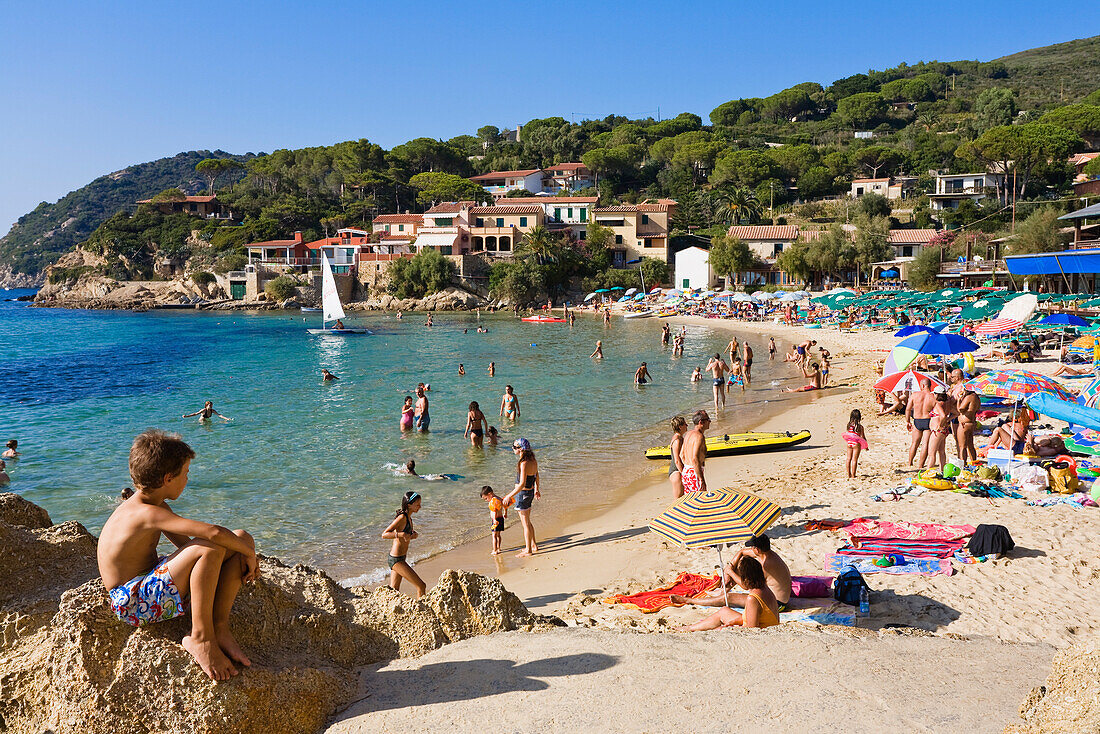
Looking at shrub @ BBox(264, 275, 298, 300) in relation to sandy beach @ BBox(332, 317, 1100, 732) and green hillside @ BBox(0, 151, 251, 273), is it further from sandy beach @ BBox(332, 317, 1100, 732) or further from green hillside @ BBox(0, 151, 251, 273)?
green hillside @ BBox(0, 151, 251, 273)

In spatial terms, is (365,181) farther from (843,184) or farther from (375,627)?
(375,627)

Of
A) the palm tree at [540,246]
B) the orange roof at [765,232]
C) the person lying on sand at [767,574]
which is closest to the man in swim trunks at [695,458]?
the person lying on sand at [767,574]

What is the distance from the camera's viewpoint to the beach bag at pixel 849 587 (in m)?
6.88

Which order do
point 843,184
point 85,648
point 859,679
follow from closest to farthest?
A: point 85,648 → point 859,679 → point 843,184

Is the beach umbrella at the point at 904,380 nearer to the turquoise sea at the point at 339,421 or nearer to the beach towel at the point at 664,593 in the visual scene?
the turquoise sea at the point at 339,421

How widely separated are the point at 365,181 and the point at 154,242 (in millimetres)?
26469

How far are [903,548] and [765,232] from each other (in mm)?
55950

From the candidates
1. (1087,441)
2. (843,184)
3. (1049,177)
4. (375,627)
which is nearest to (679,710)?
(375,627)

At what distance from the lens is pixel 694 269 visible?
203 feet

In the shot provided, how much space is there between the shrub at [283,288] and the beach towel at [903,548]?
70282 millimetres

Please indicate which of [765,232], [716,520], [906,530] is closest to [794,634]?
[716,520]

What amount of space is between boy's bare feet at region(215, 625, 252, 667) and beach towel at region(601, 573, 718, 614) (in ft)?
14.6

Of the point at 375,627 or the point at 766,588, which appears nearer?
the point at 375,627

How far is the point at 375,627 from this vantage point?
15.3ft
